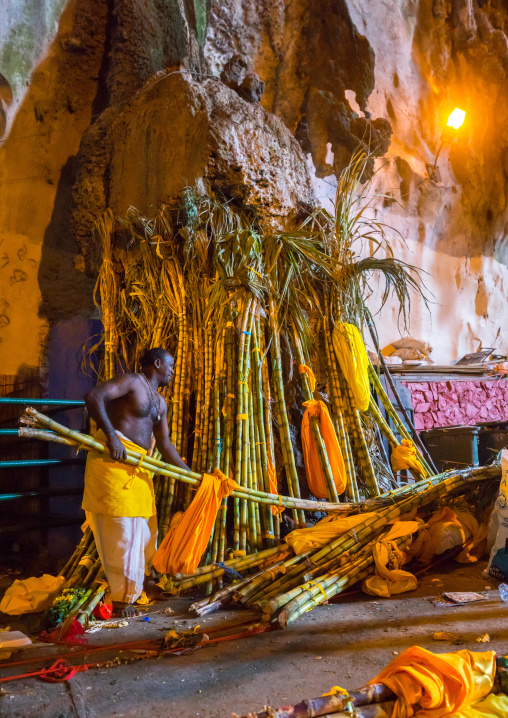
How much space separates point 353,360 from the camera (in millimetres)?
4254

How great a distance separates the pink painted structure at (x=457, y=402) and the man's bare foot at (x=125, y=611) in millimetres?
4641

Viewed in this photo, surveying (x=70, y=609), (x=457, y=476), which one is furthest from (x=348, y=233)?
(x=70, y=609)

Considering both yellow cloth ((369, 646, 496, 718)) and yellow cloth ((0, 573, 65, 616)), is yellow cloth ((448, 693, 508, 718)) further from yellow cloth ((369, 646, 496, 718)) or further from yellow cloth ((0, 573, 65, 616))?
yellow cloth ((0, 573, 65, 616))

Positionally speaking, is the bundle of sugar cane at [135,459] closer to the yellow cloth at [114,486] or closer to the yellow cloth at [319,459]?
the yellow cloth at [114,486]

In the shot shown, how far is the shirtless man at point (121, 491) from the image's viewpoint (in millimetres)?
3031

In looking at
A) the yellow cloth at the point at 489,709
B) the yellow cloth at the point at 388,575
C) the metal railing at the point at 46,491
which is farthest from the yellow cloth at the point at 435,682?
the metal railing at the point at 46,491

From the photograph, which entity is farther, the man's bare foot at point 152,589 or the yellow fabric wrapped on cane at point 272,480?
the yellow fabric wrapped on cane at point 272,480

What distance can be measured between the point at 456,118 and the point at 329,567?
8634 mm

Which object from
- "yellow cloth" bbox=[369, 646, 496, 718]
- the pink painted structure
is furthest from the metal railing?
the pink painted structure

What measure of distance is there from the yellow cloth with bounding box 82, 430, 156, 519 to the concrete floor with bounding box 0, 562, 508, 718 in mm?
626

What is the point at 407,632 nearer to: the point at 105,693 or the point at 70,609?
the point at 105,693

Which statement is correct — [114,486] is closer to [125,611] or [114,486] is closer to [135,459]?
[135,459]

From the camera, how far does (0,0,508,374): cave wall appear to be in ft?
14.9

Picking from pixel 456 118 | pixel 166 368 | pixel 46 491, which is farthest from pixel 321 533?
pixel 456 118
